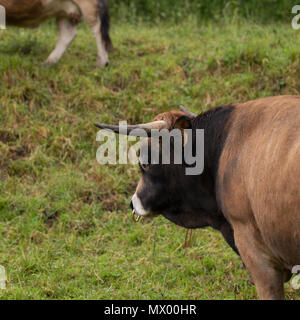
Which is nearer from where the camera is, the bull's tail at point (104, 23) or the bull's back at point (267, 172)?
the bull's back at point (267, 172)

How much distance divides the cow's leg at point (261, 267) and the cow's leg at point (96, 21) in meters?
4.89

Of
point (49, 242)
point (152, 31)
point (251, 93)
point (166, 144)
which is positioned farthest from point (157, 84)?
point (166, 144)

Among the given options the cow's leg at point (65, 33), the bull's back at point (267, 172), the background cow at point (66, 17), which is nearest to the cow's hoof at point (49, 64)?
the background cow at point (66, 17)

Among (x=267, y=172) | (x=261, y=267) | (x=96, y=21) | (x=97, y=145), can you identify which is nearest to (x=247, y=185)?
(x=267, y=172)

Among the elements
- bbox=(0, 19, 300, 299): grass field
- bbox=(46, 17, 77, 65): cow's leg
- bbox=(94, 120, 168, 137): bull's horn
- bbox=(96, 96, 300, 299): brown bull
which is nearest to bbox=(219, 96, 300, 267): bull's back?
bbox=(96, 96, 300, 299): brown bull

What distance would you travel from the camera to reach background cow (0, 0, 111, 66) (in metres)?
8.00

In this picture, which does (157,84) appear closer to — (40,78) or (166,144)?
(40,78)

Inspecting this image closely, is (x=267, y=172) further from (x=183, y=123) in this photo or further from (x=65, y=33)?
(x=65, y=33)

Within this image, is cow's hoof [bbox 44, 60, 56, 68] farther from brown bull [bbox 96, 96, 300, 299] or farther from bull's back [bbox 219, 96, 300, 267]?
bull's back [bbox 219, 96, 300, 267]

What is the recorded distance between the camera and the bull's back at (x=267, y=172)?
11.6ft

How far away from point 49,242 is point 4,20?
10.9ft

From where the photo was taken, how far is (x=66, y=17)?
850cm

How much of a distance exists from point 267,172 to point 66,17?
5509mm

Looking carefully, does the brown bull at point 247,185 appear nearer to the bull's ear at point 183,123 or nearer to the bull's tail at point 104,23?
the bull's ear at point 183,123
